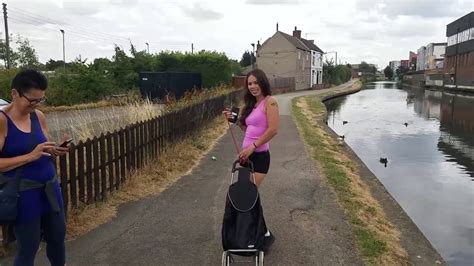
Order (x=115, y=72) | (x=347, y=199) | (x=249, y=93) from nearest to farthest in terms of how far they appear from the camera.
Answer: (x=249, y=93) → (x=347, y=199) → (x=115, y=72)

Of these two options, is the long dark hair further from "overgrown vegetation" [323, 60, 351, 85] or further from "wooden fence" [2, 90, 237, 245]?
"overgrown vegetation" [323, 60, 351, 85]

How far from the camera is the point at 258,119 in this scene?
13.1 feet

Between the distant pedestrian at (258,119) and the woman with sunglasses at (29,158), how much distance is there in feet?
5.63

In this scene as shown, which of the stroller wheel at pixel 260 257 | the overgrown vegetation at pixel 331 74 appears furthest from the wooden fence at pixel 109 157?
the overgrown vegetation at pixel 331 74

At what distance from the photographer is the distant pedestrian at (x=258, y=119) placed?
395 cm

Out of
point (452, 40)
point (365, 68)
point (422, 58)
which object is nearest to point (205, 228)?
point (452, 40)

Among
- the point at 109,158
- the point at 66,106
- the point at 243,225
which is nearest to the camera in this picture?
the point at 243,225

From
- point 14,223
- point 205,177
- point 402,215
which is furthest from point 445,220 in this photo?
point 14,223

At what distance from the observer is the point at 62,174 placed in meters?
4.77

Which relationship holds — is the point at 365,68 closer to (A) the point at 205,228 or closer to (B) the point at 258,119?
(A) the point at 205,228

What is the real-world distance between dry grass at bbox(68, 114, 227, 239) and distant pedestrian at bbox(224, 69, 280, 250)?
217 centimetres

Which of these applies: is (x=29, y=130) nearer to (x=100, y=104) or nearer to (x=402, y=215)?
(x=402, y=215)

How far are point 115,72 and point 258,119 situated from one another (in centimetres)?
2260

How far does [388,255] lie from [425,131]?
54.7 feet
